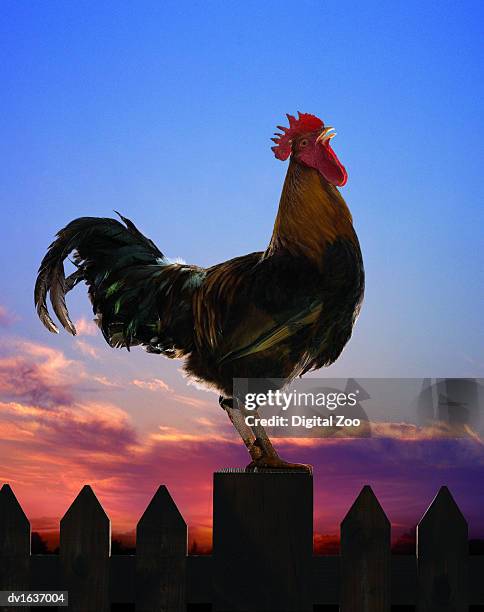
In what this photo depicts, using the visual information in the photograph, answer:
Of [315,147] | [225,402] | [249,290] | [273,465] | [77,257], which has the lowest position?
[273,465]

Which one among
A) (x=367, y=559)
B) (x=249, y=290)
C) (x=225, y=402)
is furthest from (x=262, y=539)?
(x=249, y=290)

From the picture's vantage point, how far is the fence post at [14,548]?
9.21 feet

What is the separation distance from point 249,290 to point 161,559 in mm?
1252

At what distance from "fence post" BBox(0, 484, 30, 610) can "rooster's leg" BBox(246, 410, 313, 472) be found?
3.07 feet

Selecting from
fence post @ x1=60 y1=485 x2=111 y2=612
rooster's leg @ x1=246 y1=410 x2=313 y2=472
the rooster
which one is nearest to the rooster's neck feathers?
the rooster

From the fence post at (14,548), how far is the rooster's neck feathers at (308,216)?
63.9 inches

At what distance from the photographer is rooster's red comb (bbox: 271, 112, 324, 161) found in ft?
11.9

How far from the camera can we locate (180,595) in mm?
2705

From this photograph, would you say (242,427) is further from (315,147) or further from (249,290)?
(315,147)

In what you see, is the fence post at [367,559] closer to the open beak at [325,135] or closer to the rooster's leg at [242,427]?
the rooster's leg at [242,427]

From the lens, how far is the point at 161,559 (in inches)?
107

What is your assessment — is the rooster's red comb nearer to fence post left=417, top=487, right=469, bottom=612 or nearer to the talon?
the talon

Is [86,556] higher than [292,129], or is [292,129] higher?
[292,129]

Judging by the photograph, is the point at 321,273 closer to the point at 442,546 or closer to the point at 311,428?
the point at 311,428
